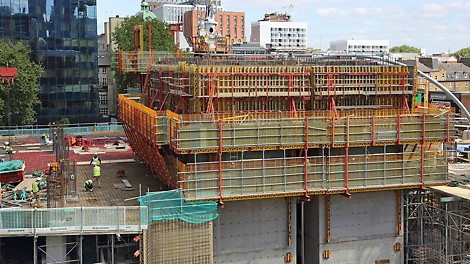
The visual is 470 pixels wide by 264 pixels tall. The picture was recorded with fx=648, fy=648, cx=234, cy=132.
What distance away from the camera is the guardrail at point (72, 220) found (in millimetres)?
32438

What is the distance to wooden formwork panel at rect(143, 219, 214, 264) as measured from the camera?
109 feet

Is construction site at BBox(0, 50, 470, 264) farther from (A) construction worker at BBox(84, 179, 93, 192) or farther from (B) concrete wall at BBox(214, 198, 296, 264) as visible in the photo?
(A) construction worker at BBox(84, 179, 93, 192)

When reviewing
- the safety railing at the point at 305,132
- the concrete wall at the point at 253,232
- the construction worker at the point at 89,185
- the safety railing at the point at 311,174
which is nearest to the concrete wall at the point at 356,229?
the concrete wall at the point at 253,232

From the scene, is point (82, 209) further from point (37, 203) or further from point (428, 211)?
point (428, 211)

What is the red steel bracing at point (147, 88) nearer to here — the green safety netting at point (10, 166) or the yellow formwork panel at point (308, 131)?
the green safety netting at point (10, 166)

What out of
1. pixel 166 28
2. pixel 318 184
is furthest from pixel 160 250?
pixel 166 28

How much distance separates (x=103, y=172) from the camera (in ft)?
156

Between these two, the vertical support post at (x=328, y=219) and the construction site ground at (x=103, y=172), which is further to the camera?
the vertical support post at (x=328, y=219)

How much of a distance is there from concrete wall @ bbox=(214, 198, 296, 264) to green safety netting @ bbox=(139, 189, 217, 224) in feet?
7.00

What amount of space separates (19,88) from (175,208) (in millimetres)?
47687

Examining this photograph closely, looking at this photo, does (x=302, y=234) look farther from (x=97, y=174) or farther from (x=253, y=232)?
(x=97, y=174)

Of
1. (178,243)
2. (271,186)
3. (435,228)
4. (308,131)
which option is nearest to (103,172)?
(178,243)

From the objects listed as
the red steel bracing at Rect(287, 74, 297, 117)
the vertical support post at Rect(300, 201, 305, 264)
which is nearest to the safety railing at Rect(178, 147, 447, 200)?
the vertical support post at Rect(300, 201, 305, 264)

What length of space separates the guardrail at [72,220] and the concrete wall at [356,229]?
1122 cm
